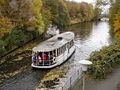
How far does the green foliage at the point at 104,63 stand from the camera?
65.0 feet

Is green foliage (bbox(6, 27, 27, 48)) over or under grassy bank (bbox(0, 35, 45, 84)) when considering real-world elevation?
over

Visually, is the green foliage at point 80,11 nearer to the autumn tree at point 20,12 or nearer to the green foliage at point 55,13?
the green foliage at point 55,13

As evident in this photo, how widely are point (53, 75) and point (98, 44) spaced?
2078 cm

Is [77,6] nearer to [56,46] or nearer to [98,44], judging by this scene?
[98,44]

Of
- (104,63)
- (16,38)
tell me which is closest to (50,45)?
(16,38)

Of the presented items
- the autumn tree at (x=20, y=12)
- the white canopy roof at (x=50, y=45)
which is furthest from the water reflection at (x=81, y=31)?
the white canopy roof at (x=50, y=45)

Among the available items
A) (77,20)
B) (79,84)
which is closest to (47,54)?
(79,84)

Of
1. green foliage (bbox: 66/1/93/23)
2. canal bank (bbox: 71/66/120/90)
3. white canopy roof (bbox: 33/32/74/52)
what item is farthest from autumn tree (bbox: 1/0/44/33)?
green foliage (bbox: 66/1/93/23)

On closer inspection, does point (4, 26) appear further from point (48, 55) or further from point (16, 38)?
point (48, 55)

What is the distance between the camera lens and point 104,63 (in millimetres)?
21609

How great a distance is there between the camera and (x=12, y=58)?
34.4 metres

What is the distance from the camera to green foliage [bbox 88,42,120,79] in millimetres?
19797

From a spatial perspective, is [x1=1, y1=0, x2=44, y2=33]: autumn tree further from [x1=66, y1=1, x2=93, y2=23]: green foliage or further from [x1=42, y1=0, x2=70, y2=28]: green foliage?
[x1=66, y1=1, x2=93, y2=23]: green foliage

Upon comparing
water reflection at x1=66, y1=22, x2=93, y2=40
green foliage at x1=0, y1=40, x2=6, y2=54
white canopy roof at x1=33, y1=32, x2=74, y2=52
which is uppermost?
white canopy roof at x1=33, y1=32, x2=74, y2=52
